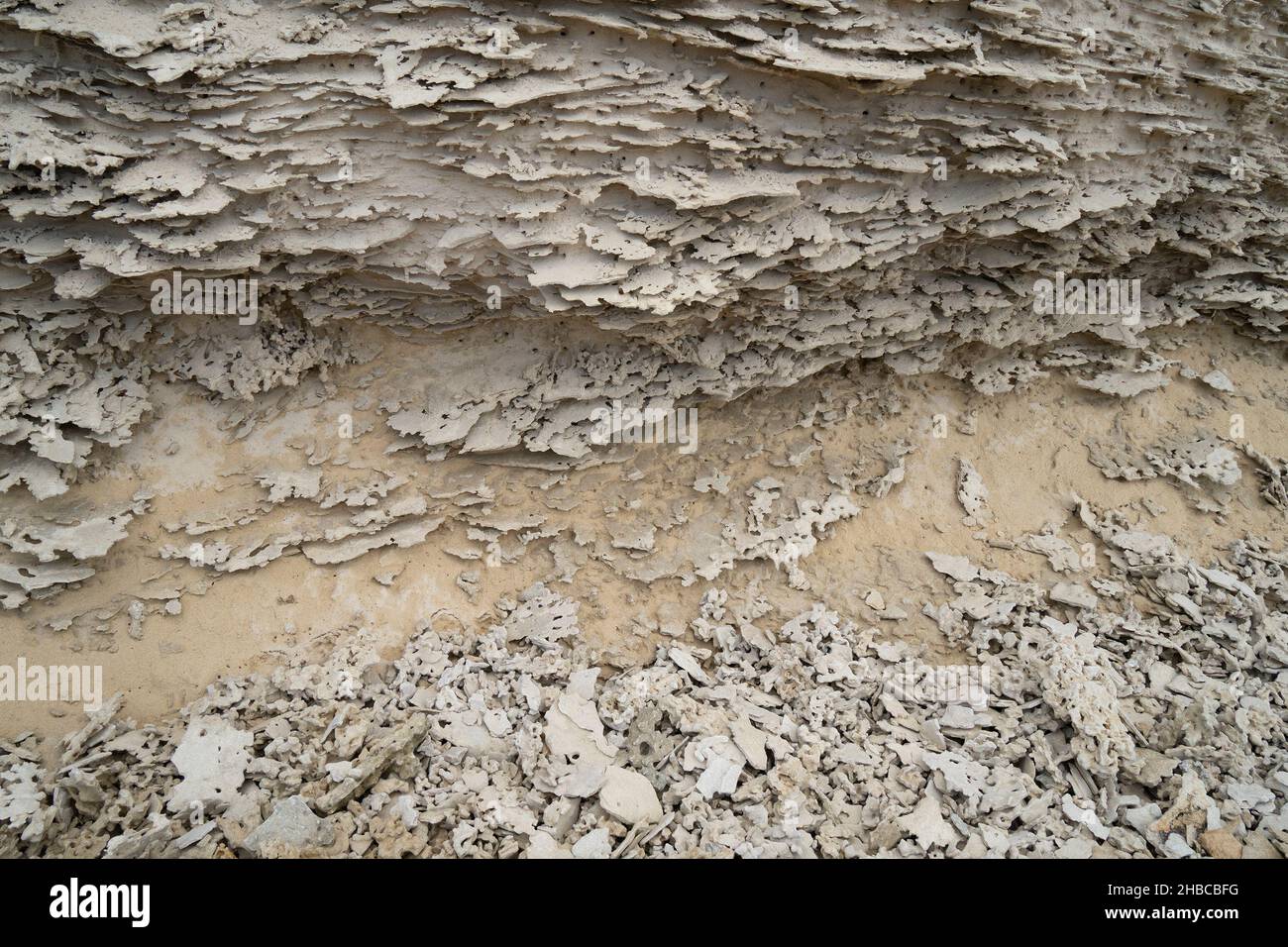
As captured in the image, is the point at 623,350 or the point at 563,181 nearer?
the point at 563,181

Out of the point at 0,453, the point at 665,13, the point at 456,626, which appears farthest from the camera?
the point at 456,626

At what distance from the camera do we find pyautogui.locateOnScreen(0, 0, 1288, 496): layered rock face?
5.22 m

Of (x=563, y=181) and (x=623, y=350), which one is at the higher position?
(x=563, y=181)

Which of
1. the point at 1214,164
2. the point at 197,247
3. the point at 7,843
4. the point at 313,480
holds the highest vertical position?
the point at 1214,164

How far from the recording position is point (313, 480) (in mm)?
6430

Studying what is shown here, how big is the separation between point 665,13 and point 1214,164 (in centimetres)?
576

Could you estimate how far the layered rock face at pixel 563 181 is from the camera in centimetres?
522

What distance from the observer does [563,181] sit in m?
5.67

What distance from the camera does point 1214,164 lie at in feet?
23.8

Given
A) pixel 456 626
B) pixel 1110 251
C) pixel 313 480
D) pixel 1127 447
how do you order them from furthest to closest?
pixel 1127 447
pixel 1110 251
pixel 456 626
pixel 313 480

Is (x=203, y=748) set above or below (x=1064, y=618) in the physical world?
below

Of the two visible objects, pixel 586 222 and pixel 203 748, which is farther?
pixel 586 222
